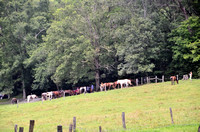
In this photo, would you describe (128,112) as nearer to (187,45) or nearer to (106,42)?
(187,45)

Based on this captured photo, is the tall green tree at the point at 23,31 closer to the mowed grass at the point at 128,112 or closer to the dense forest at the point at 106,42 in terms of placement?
the dense forest at the point at 106,42

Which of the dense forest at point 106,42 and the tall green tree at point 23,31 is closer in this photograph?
the dense forest at point 106,42

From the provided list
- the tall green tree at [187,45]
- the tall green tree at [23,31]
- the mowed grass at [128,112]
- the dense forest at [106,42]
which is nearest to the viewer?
the mowed grass at [128,112]

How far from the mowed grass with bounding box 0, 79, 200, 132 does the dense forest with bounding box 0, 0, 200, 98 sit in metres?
10.4

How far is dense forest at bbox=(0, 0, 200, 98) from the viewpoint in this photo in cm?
4300

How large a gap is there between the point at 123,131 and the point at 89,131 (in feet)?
6.69

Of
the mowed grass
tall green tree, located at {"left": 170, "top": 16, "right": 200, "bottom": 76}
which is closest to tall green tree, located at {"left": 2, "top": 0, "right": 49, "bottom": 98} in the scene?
the mowed grass

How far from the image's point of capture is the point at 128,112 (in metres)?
23.5

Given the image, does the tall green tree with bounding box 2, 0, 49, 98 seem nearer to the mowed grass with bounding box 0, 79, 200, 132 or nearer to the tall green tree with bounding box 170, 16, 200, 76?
the mowed grass with bounding box 0, 79, 200, 132

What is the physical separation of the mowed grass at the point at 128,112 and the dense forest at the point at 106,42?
1038cm

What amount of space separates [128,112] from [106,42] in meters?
26.0

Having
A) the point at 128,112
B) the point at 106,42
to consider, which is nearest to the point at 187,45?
the point at 106,42

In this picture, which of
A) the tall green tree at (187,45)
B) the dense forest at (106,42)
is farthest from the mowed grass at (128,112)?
the dense forest at (106,42)

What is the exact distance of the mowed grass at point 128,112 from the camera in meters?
17.2
